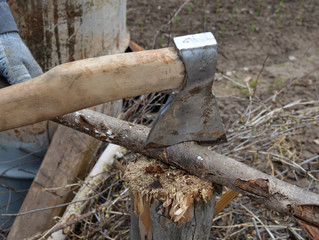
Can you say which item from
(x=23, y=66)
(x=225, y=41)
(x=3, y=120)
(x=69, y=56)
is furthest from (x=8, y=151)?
(x=225, y=41)

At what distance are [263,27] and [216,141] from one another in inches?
150

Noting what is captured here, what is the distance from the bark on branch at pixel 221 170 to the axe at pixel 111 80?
0.93ft

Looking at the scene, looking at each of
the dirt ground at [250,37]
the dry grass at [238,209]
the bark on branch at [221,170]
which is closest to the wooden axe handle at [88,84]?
the bark on branch at [221,170]

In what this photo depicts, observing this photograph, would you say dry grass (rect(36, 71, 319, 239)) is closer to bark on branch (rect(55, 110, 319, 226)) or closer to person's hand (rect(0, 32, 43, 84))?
bark on branch (rect(55, 110, 319, 226))

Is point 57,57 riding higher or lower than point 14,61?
lower

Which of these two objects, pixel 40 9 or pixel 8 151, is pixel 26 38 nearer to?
pixel 40 9

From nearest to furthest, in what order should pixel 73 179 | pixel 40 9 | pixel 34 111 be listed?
pixel 34 111 < pixel 40 9 < pixel 73 179

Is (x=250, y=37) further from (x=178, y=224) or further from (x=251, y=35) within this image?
(x=178, y=224)

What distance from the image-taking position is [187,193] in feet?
4.53

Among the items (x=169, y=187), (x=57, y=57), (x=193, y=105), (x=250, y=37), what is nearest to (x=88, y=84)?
(x=193, y=105)

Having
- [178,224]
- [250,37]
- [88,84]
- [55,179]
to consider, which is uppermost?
[88,84]

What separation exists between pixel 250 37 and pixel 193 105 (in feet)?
12.0

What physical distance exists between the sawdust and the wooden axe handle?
37 cm

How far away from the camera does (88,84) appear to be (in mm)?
1256
